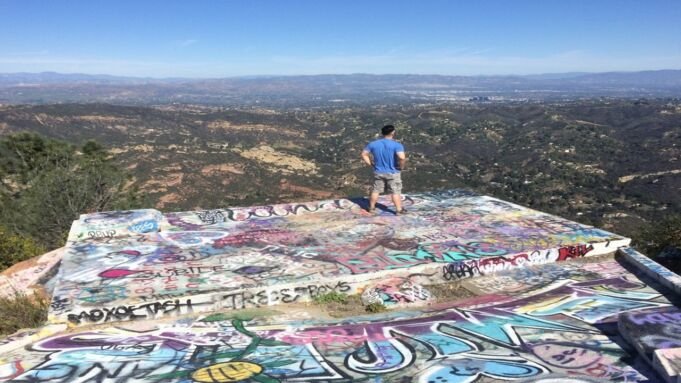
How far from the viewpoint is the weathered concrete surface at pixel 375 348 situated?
3908 millimetres

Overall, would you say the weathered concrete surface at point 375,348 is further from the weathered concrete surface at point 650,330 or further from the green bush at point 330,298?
the green bush at point 330,298

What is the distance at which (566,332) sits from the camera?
490 centimetres

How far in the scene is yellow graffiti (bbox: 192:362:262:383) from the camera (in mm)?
A: 3799

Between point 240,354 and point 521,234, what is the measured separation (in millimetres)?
5379

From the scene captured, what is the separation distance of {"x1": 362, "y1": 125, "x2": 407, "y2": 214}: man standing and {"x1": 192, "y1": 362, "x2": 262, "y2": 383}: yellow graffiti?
5319mm

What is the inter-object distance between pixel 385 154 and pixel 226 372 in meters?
5.59

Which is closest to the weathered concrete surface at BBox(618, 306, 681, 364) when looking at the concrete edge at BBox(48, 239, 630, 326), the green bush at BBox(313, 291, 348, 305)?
the concrete edge at BBox(48, 239, 630, 326)

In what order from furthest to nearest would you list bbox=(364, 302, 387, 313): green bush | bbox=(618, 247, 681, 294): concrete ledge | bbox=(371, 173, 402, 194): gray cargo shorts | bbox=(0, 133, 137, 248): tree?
bbox=(0, 133, 137, 248): tree < bbox=(371, 173, 402, 194): gray cargo shorts < bbox=(618, 247, 681, 294): concrete ledge < bbox=(364, 302, 387, 313): green bush

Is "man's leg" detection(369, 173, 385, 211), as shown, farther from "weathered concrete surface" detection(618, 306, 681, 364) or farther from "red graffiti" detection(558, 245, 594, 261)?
"weathered concrete surface" detection(618, 306, 681, 364)

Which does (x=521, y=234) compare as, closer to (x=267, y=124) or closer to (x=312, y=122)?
(x=267, y=124)

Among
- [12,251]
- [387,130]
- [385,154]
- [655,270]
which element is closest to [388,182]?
[385,154]

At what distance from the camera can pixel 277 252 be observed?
7.11 meters

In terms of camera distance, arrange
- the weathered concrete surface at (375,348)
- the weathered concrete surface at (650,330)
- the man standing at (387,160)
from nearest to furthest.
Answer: the weathered concrete surface at (375,348)
the weathered concrete surface at (650,330)
the man standing at (387,160)

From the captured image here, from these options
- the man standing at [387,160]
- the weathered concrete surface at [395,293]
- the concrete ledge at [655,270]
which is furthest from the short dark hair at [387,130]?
the concrete ledge at [655,270]
